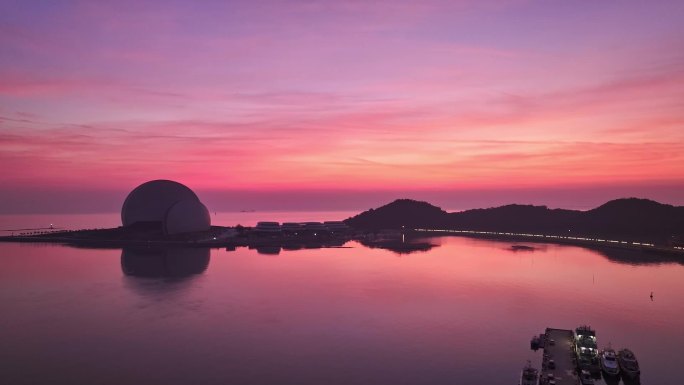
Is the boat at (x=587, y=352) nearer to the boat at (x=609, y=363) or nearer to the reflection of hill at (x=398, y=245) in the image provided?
the boat at (x=609, y=363)

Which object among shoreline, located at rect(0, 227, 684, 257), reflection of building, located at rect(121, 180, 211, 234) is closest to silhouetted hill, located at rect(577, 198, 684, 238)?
shoreline, located at rect(0, 227, 684, 257)

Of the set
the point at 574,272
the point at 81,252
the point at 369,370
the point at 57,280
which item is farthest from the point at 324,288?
the point at 81,252

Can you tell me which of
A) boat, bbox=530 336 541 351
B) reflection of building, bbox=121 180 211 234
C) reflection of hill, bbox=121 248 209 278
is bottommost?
boat, bbox=530 336 541 351

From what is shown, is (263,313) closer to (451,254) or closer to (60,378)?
(60,378)

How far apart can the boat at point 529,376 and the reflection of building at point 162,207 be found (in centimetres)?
8731

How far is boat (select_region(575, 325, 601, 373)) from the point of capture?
31250 millimetres

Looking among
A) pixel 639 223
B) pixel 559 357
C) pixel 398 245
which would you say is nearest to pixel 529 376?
pixel 559 357

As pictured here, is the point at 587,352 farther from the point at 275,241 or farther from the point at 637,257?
the point at 275,241

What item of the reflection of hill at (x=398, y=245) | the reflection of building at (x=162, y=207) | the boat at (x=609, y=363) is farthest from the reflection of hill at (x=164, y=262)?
the boat at (x=609, y=363)

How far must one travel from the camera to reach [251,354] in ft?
105

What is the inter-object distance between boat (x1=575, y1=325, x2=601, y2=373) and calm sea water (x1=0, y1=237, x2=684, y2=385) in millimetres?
2464

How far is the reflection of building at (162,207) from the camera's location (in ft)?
340

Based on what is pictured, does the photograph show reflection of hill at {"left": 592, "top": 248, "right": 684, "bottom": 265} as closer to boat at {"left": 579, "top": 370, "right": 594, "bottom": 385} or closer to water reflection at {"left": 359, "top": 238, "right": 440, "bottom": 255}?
water reflection at {"left": 359, "top": 238, "right": 440, "bottom": 255}

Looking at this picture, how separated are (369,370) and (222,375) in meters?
8.99
